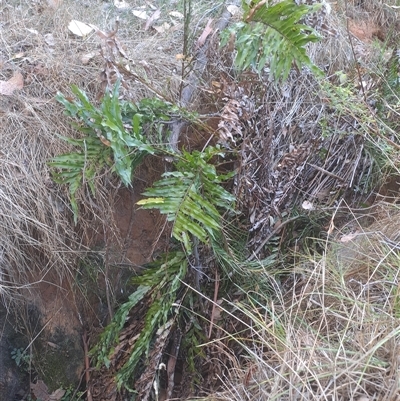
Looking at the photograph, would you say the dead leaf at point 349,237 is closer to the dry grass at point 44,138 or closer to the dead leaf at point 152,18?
the dry grass at point 44,138

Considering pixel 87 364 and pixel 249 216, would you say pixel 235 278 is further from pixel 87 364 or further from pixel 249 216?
pixel 87 364

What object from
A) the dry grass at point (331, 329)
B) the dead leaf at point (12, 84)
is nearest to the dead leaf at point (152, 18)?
the dead leaf at point (12, 84)

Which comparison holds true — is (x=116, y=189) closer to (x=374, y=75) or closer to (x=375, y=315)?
(x=375, y=315)

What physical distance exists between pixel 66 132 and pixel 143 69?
500mm

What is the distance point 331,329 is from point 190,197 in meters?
0.67

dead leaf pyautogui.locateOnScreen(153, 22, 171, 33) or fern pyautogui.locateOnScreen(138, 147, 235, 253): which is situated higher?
dead leaf pyautogui.locateOnScreen(153, 22, 171, 33)

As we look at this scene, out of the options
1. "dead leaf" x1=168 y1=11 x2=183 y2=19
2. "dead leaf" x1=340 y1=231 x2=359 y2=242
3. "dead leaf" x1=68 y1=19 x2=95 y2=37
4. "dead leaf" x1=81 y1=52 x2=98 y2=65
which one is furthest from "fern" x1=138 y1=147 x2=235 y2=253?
"dead leaf" x1=168 y1=11 x2=183 y2=19

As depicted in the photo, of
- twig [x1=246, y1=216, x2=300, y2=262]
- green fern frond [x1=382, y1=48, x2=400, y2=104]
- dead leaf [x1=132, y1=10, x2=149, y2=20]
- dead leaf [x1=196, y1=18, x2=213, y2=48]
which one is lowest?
twig [x1=246, y1=216, x2=300, y2=262]

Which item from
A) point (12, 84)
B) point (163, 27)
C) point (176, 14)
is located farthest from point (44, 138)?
point (176, 14)

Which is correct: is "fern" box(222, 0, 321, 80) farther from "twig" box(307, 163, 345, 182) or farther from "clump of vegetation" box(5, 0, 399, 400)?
"twig" box(307, 163, 345, 182)

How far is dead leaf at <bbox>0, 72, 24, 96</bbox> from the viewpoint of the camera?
2162mm

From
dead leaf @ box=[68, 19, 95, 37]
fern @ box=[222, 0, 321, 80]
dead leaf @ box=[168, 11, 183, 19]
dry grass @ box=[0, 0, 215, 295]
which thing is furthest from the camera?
dead leaf @ box=[168, 11, 183, 19]

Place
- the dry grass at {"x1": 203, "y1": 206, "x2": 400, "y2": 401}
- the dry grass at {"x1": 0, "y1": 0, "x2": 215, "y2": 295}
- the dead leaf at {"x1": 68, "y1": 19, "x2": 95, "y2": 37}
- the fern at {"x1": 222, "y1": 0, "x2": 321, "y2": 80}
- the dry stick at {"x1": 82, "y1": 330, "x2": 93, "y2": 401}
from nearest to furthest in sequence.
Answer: the dry grass at {"x1": 203, "y1": 206, "x2": 400, "y2": 401} → the fern at {"x1": 222, "y1": 0, "x2": 321, "y2": 80} → the dry grass at {"x1": 0, "y1": 0, "x2": 215, "y2": 295} → the dry stick at {"x1": 82, "y1": 330, "x2": 93, "y2": 401} → the dead leaf at {"x1": 68, "y1": 19, "x2": 95, "y2": 37}

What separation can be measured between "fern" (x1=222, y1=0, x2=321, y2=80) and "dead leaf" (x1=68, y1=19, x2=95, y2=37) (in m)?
0.86
